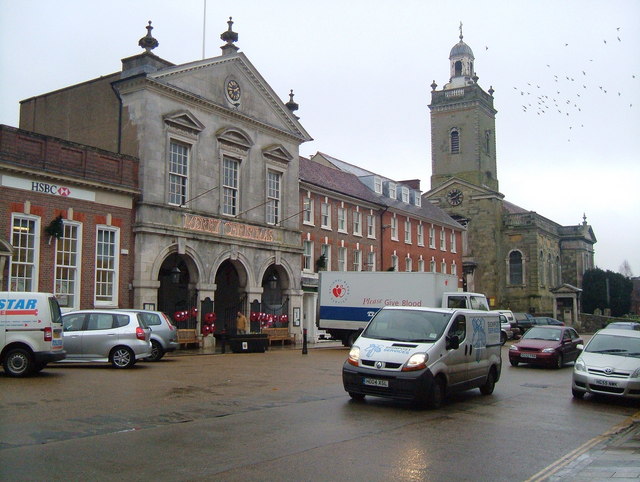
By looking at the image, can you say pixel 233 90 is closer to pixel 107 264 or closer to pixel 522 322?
pixel 107 264

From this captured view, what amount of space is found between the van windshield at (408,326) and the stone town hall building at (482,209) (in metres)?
60.5

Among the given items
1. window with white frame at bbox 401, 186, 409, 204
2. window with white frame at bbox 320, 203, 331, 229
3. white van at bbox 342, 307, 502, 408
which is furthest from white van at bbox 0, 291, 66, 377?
window with white frame at bbox 401, 186, 409, 204

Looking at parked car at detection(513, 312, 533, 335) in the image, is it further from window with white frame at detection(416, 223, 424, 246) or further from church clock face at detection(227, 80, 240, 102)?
church clock face at detection(227, 80, 240, 102)

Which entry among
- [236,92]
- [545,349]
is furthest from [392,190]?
[545,349]

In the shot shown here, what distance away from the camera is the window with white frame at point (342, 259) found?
43.2 metres

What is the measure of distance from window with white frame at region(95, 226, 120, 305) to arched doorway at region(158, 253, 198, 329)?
3.30 m

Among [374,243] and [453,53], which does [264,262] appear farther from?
[453,53]

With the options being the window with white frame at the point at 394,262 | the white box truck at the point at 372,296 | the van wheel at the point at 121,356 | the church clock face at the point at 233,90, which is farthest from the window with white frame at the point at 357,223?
the van wheel at the point at 121,356

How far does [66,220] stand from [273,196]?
12641 mm

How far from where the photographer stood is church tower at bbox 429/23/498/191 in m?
76.2

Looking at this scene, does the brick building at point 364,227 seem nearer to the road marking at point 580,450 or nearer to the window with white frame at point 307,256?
the window with white frame at point 307,256

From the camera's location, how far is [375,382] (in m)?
12.5

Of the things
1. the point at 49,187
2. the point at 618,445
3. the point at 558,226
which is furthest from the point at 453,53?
the point at 618,445

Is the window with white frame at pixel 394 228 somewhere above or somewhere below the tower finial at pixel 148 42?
below
